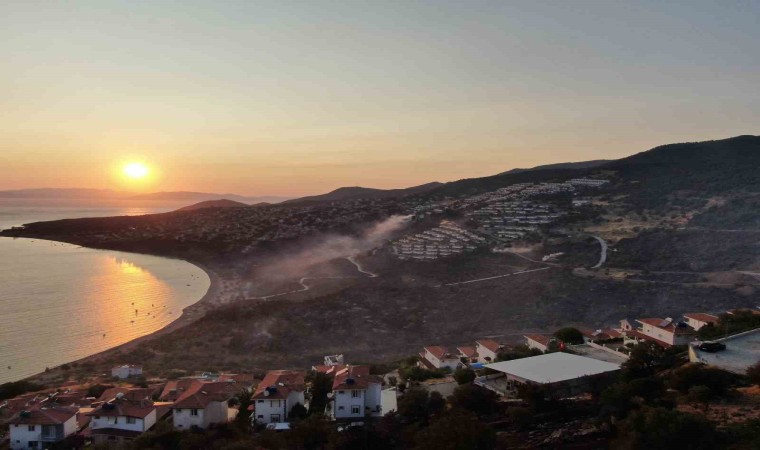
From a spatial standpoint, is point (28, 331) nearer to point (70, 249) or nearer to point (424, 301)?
point (424, 301)

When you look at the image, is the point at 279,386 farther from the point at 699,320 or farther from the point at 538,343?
the point at 699,320

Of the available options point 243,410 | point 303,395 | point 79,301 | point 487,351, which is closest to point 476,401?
point 303,395

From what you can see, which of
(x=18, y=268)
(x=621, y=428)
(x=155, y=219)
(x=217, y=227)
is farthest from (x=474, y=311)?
(x=155, y=219)

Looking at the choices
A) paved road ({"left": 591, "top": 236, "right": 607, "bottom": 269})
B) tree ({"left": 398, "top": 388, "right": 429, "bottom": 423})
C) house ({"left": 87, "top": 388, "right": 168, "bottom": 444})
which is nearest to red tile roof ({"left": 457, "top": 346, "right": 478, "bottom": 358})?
tree ({"left": 398, "top": 388, "right": 429, "bottom": 423})

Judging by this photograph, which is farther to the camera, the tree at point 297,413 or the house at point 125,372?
the house at point 125,372

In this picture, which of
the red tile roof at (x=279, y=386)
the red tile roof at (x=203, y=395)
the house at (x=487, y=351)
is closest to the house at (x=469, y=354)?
the house at (x=487, y=351)

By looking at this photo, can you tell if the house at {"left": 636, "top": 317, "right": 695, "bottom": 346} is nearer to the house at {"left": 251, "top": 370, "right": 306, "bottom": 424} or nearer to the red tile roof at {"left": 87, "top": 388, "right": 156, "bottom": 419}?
the house at {"left": 251, "top": 370, "right": 306, "bottom": 424}

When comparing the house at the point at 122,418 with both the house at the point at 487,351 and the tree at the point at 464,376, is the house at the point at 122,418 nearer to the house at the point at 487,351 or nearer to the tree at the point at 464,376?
the tree at the point at 464,376
